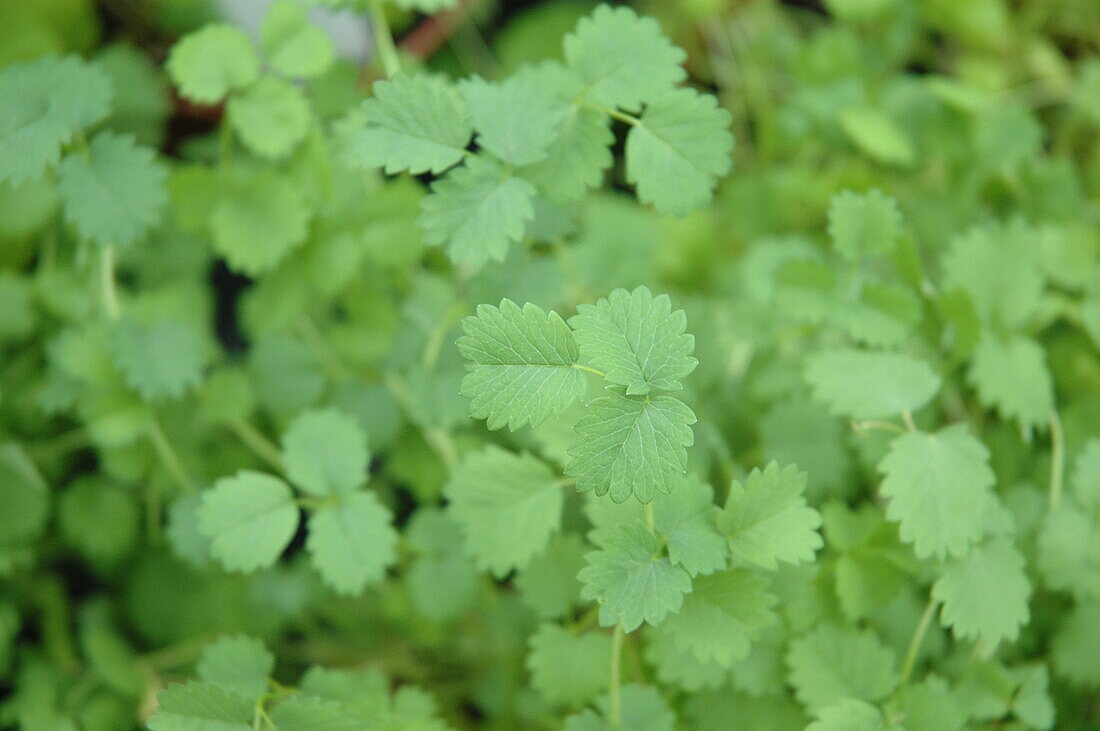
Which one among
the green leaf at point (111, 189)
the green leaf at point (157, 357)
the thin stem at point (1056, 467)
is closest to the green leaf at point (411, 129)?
the green leaf at point (111, 189)

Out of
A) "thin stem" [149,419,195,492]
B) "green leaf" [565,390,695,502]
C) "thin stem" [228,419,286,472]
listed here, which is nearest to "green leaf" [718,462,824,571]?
"green leaf" [565,390,695,502]

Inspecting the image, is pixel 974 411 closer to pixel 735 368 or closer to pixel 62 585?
pixel 735 368

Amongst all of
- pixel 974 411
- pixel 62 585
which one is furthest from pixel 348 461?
pixel 974 411

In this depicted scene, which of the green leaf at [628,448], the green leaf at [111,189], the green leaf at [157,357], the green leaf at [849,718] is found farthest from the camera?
the green leaf at [157,357]

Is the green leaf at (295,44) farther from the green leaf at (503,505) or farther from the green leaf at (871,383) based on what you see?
the green leaf at (871,383)

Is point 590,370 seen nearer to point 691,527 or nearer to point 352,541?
point 691,527

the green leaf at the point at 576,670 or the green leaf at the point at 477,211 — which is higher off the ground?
the green leaf at the point at 477,211
